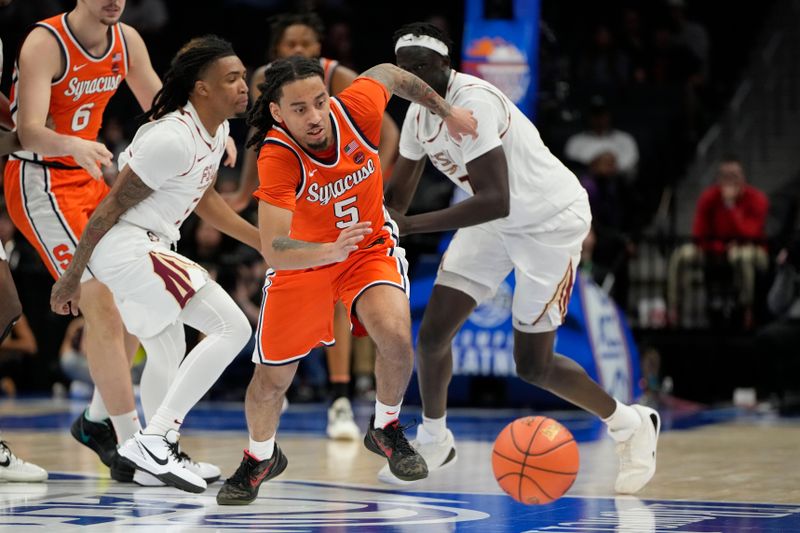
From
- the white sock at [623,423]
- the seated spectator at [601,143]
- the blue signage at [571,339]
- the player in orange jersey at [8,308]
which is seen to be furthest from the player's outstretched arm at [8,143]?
the seated spectator at [601,143]

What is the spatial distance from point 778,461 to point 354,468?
2.24 meters

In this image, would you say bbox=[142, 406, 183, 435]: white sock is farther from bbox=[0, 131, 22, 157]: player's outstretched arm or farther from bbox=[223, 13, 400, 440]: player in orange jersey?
bbox=[223, 13, 400, 440]: player in orange jersey

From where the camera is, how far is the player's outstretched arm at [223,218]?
6422 mm

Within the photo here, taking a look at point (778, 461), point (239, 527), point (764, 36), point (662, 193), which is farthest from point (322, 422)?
point (764, 36)

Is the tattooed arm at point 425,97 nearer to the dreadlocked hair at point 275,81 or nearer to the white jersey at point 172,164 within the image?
the dreadlocked hair at point 275,81

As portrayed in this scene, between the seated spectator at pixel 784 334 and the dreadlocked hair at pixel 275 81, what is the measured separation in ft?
20.2

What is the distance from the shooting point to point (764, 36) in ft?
54.6

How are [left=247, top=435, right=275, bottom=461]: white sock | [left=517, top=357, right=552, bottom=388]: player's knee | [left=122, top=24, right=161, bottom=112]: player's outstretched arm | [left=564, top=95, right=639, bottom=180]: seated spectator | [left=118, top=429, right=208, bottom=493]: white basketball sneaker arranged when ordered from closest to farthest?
[left=247, top=435, right=275, bottom=461]: white sock → [left=118, top=429, right=208, bottom=493]: white basketball sneaker → [left=517, top=357, right=552, bottom=388]: player's knee → [left=122, top=24, right=161, bottom=112]: player's outstretched arm → [left=564, top=95, right=639, bottom=180]: seated spectator

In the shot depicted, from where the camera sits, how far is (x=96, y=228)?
19.6ft

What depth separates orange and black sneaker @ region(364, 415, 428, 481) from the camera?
18.4ft

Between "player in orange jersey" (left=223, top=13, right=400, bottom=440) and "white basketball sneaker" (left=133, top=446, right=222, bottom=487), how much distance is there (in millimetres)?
1748

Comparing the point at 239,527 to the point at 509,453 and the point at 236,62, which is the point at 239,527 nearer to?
the point at 509,453

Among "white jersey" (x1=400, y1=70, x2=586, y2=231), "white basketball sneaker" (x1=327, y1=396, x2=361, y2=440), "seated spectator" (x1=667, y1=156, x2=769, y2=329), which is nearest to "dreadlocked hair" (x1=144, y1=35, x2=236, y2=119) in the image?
"white jersey" (x1=400, y1=70, x2=586, y2=231)

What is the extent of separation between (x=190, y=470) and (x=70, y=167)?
4.99 ft
